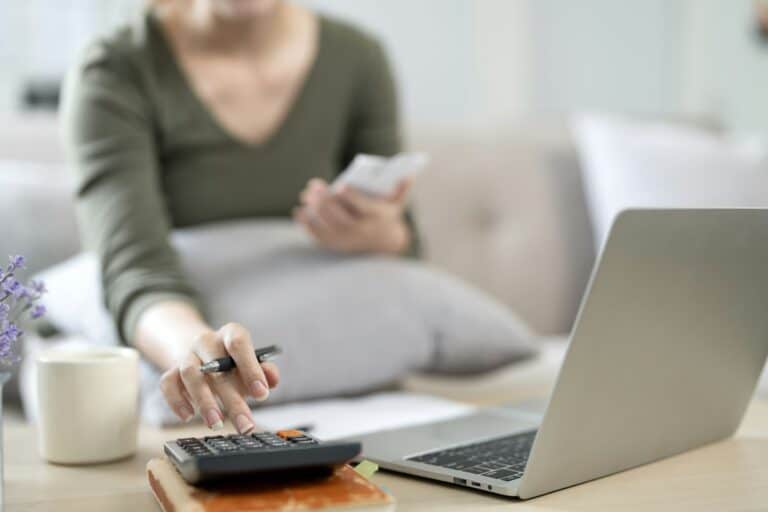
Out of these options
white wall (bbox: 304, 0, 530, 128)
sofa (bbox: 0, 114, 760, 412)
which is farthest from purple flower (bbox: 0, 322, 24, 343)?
white wall (bbox: 304, 0, 530, 128)

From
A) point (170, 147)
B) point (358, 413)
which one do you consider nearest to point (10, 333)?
point (358, 413)

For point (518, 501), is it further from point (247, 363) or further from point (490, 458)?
point (247, 363)

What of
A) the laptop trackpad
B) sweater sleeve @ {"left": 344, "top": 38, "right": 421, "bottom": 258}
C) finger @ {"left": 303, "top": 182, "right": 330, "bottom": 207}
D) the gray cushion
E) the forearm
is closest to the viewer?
the laptop trackpad

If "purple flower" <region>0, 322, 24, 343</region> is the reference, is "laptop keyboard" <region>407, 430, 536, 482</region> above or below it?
below

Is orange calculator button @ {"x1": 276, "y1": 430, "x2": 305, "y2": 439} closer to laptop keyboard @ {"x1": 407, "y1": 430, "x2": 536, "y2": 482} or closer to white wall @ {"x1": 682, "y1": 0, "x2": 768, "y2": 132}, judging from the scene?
laptop keyboard @ {"x1": 407, "y1": 430, "x2": 536, "y2": 482}

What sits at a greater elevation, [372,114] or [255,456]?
[372,114]

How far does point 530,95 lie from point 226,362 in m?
2.66

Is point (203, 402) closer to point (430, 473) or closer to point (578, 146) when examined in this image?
point (430, 473)

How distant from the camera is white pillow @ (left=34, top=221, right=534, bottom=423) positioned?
3.55 ft

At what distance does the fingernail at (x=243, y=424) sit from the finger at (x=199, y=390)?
0.01 m

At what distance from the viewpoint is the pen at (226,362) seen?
0.64 metres

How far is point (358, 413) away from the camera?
100 centimetres

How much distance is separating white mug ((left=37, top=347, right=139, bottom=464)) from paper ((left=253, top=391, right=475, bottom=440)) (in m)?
0.18

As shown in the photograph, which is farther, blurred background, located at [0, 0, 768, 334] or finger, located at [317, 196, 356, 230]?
blurred background, located at [0, 0, 768, 334]
